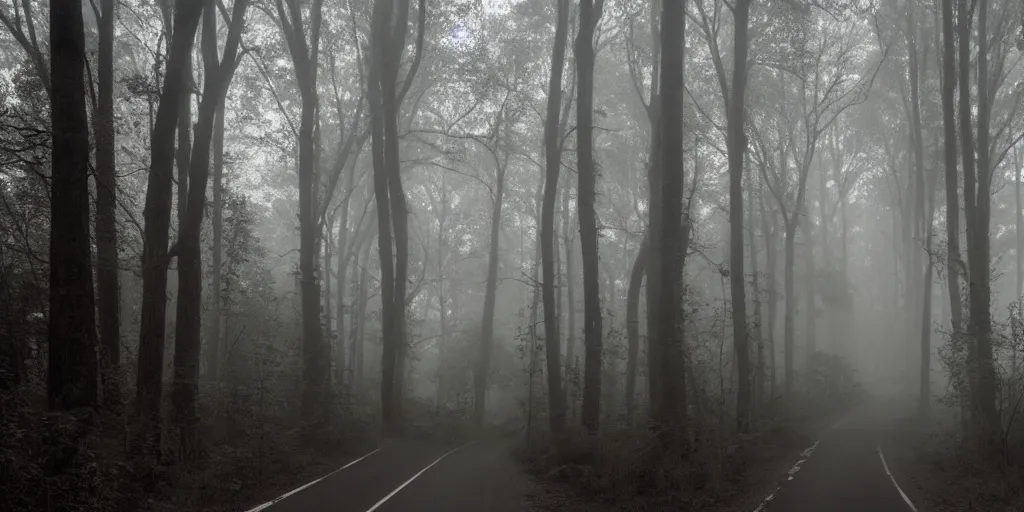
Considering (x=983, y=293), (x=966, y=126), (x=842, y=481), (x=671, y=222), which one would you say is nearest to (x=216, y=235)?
(x=671, y=222)

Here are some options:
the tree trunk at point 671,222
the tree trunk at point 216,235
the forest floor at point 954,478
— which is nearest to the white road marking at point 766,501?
the tree trunk at point 671,222

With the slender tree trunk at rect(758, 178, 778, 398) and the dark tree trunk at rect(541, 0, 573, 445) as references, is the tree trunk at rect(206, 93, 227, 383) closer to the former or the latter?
the dark tree trunk at rect(541, 0, 573, 445)

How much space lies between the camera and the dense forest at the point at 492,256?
34.3ft

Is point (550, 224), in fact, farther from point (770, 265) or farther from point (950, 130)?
point (770, 265)

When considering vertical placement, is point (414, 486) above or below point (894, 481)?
above

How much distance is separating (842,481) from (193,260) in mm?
13490

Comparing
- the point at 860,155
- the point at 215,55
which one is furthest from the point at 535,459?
the point at 860,155

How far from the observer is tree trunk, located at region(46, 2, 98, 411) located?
8.70m

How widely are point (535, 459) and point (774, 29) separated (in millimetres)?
15813

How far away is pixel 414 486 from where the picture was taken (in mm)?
12047

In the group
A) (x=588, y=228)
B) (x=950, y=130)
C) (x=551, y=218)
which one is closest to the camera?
(x=588, y=228)

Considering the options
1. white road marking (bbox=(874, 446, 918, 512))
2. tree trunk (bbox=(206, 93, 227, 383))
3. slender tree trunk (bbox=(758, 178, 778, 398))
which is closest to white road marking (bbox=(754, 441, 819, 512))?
white road marking (bbox=(874, 446, 918, 512))

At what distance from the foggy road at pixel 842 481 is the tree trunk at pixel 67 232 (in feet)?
31.9

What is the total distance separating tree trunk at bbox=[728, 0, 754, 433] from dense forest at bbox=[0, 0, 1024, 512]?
8 centimetres
